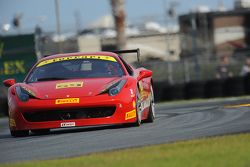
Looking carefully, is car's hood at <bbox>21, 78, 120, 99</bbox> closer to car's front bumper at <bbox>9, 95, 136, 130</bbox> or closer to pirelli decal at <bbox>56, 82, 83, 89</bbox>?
pirelli decal at <bbox>56, 82, 83, 89</bbox>

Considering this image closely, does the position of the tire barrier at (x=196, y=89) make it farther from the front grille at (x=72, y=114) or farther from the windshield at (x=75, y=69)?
the front grille at (x=72, y=114)

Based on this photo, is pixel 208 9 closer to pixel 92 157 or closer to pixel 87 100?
pixel 87 100

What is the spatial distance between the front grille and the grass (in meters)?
2.66

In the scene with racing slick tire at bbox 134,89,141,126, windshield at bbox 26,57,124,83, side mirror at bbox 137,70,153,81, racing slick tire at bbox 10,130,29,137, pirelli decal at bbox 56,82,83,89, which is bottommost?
racing slick tire at bbox 10,130,29,137

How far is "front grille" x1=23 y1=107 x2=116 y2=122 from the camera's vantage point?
11.4 metres

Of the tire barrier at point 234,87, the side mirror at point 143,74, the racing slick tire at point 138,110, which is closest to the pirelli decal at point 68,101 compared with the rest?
the racing slick tire at point 138,110

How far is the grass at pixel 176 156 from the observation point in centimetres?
745

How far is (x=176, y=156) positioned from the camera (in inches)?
310

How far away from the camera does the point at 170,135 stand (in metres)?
10.1

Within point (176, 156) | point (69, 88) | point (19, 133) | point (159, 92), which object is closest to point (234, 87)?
point (159, 92)

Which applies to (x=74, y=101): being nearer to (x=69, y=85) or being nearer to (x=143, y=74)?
(x=69, y=85)

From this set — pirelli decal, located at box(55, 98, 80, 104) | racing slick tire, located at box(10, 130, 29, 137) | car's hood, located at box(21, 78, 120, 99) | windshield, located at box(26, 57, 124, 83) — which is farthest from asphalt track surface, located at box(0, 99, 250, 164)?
windshield, located at box(26, 57, 124, 83)

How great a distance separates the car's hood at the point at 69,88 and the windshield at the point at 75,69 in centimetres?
32

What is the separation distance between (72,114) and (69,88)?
0.41m
